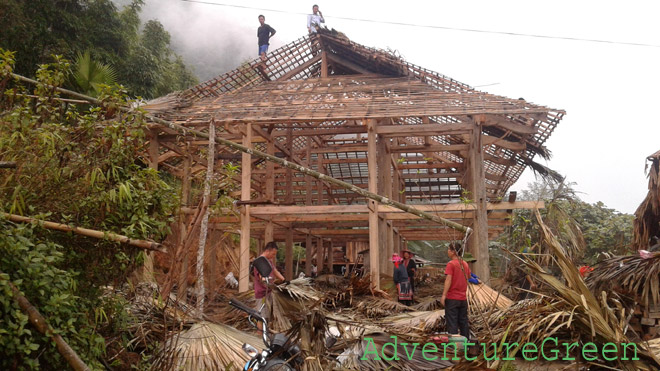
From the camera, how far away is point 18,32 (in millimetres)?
13023

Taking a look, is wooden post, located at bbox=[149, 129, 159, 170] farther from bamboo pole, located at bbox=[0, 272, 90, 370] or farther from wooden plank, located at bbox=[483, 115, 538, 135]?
bamboo pole, located at bbox=[0, 272, 90, 370]

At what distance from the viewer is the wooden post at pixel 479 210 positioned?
30.3 feet

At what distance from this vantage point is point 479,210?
9.38 metres

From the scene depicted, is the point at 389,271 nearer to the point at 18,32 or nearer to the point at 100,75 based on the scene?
the point at 100,75

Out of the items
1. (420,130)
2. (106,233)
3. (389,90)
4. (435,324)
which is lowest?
(435,324)

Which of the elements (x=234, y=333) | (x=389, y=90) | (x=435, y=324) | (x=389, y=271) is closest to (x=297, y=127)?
(x=389, y=90)

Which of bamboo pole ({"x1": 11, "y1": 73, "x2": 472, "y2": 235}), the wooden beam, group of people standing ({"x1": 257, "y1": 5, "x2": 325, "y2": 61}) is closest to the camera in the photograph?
bamboo pole ({"x1": 11, "y1": 73, "x2": 472, "y2": 235})

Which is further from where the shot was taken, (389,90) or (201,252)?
(389,90)

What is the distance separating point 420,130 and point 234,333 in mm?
6446

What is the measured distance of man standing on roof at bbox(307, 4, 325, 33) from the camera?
12277 mm

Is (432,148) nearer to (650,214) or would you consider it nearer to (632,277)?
(650,214)

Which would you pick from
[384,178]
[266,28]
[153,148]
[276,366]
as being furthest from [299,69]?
[276,366]

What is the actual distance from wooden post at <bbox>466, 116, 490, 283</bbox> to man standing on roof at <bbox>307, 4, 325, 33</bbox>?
199 inches

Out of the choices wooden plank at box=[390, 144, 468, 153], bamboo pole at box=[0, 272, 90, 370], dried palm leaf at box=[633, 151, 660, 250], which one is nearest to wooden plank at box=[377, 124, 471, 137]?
wooden plank at box=[390, 144, 468, 153]
